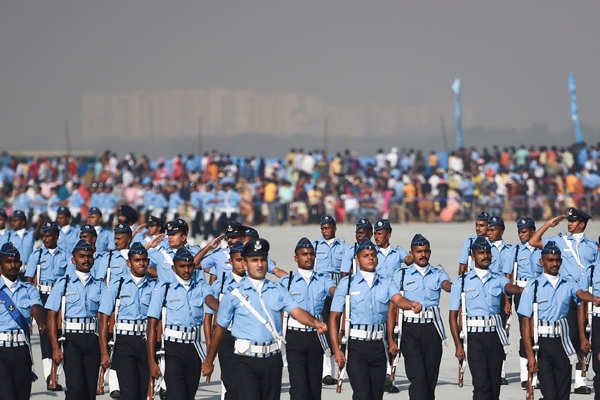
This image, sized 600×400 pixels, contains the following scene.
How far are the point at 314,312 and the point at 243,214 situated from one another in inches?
995

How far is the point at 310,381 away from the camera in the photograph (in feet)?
38.3

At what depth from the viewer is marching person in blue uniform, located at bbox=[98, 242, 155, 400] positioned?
1120cm

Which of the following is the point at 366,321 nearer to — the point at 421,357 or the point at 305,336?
the point at 305,336

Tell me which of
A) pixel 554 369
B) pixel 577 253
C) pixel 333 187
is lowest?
pixel 554 369

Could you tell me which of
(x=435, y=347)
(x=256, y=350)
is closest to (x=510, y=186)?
(x=435, y=347)

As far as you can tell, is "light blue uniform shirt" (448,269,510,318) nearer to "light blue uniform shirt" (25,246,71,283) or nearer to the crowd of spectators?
"light blue uniform shirt" (25,246,71,283)

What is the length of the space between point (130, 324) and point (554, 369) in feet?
14.1

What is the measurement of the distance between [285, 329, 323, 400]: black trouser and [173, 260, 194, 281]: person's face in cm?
167

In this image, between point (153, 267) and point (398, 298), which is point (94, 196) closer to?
point (153, 267)

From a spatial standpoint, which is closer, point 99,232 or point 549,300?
point 549,300

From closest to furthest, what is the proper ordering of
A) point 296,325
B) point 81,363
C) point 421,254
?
point 81,363
point 296,325
point 421,254

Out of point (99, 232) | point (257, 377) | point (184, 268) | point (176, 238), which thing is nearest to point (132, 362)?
point (184, 268)

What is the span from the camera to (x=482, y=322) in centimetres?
1160

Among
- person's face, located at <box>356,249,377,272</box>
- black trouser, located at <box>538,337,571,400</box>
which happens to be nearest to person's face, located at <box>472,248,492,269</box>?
black trouser, located at <box>538,337,571,400</box>
